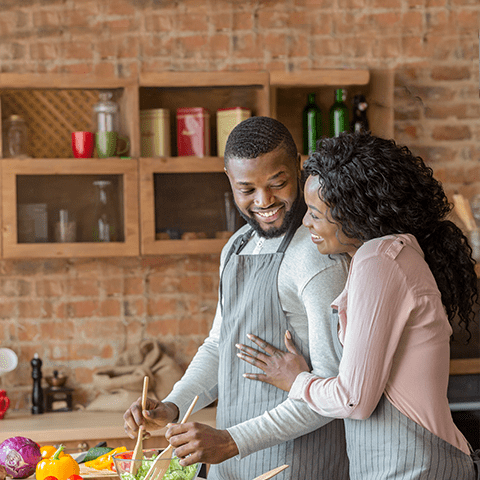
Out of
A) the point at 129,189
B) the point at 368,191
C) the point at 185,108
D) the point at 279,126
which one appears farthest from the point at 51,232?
the point at 368,191

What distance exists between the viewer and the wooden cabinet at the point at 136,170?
2629mm

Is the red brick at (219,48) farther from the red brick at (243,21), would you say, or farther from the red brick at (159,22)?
the red brick at (159,22)

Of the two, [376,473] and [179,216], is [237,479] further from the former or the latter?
[179,216]

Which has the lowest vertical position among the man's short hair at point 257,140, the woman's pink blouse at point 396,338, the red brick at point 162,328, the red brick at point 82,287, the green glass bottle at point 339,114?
the red brick at point 162,328

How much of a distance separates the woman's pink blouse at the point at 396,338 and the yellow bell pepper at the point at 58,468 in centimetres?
62

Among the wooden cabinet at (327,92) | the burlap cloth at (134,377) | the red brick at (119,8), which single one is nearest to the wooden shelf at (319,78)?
the wooden cabinet at (327,92)

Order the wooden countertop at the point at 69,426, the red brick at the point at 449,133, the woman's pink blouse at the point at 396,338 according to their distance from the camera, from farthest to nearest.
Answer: the red brick at the point at 449,133, the wooden countertop at the point at 69,426, the woman's pink blouse at the point at 396,338

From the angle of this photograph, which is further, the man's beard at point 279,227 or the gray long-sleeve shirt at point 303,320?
the man's beard at point 279,227

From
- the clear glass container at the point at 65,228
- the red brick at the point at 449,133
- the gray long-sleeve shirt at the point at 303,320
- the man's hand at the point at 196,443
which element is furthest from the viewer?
the red brick at the point at 449,133

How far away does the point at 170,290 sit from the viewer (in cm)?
306

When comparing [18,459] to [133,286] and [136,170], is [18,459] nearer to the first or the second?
[136,170]

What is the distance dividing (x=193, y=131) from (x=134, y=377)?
1146 mm

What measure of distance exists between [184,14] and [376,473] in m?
2.45

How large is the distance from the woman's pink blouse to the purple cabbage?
771 mm
